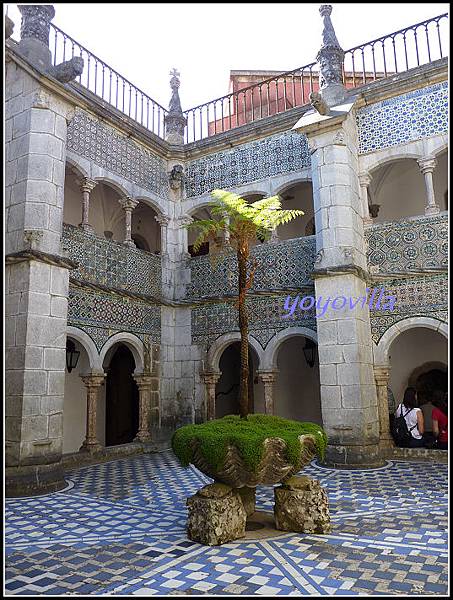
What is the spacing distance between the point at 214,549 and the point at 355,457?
3.81m

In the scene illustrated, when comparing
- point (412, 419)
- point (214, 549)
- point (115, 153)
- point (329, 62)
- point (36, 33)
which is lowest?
point (214, 549)

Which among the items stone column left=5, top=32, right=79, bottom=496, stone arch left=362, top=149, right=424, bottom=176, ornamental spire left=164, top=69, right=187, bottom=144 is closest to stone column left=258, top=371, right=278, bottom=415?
stone column left=5, top=32, right=79, bottom=496

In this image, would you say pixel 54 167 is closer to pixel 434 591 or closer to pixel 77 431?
pixel 77 431

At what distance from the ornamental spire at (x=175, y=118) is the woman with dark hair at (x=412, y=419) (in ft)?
23.4

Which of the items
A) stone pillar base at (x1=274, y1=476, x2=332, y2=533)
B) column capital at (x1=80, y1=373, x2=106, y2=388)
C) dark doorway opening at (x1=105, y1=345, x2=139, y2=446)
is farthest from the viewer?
dark doorway opening at (x1=105, y1=345, x2=139, y2=446)

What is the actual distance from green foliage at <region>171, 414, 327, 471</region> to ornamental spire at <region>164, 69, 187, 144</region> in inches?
308

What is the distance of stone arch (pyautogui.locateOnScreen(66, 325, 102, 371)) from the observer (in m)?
7.98

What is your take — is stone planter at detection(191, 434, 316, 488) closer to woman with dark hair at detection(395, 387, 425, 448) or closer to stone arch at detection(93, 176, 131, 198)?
woman with dark hair at detection(395, 387, 425, 448)

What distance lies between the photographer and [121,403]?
36.8 feet

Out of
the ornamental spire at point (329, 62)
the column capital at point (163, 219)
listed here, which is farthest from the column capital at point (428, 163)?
the column capital at point (163, 219)

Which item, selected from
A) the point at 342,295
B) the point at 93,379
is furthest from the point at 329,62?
the point at 93,379

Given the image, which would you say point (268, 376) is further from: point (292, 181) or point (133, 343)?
point (292, 181)

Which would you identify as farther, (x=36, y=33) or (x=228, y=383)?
(x=228, y=383)

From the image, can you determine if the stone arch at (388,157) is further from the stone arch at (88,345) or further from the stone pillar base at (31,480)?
the stone pillar base at (31,480)
